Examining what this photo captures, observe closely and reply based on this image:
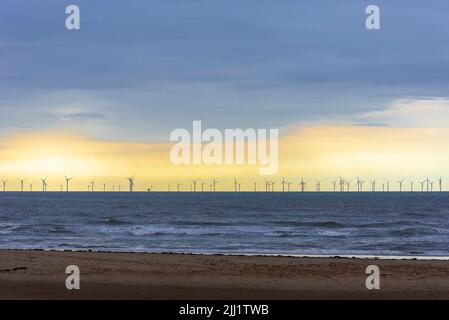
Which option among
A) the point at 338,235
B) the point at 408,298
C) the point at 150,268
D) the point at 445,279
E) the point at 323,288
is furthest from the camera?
the point at 338,235

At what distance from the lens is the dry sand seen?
20.6m

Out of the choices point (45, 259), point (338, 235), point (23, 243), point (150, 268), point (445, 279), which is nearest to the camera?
point (445, 279)

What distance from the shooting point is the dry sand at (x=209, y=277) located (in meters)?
20.6

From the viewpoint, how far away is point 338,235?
198 ft

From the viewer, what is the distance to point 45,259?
30734mm

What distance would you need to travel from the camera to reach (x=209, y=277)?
981 inches
